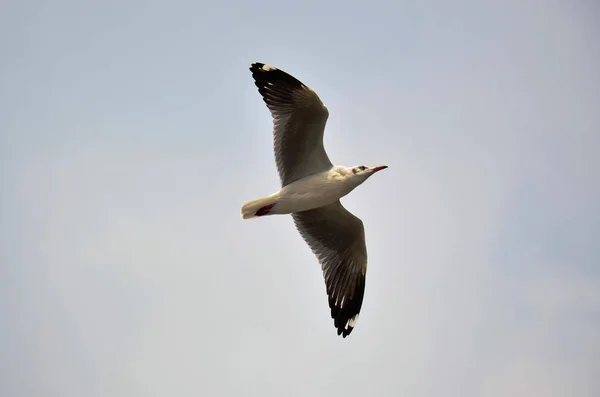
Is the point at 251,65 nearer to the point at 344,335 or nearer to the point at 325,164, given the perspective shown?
the point at 325,164

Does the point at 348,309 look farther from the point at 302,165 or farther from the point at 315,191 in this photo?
the point at 302,165

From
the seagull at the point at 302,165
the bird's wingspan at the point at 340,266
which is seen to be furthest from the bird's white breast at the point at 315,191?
the bird's wingspan at the point at 340,266

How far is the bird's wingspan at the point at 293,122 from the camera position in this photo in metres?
10.5

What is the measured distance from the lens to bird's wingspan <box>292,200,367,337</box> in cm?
1167

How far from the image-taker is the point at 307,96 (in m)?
10.4

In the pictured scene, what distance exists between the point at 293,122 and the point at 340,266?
7.93ft

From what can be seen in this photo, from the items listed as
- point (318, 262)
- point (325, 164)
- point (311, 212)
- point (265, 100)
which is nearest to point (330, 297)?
point (318, 262)

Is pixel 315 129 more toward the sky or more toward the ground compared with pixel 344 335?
more toward the sky

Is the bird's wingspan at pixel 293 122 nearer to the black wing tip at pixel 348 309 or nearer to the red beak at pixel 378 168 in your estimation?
the red beak at pixel 378 168

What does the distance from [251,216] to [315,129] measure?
1.47 m

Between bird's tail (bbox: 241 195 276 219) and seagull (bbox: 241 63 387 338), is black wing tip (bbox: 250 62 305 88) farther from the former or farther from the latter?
bird's tail (bbox: 241 195 276 219)

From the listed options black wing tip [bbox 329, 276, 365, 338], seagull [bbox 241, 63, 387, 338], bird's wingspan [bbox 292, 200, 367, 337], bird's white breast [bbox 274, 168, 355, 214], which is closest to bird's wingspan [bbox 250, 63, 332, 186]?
seagull [bbox 241, 63, 387, 338]

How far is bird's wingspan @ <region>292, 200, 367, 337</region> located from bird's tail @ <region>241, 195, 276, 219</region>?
98cm

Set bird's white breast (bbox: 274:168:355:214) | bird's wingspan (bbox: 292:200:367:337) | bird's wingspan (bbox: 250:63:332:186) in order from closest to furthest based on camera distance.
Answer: bird's wingspan (bbox: 250:63:332:186), bird's white breast (bbox: 274:168:355:214), bird's wingspan (bbox: 292:200:367:337)
